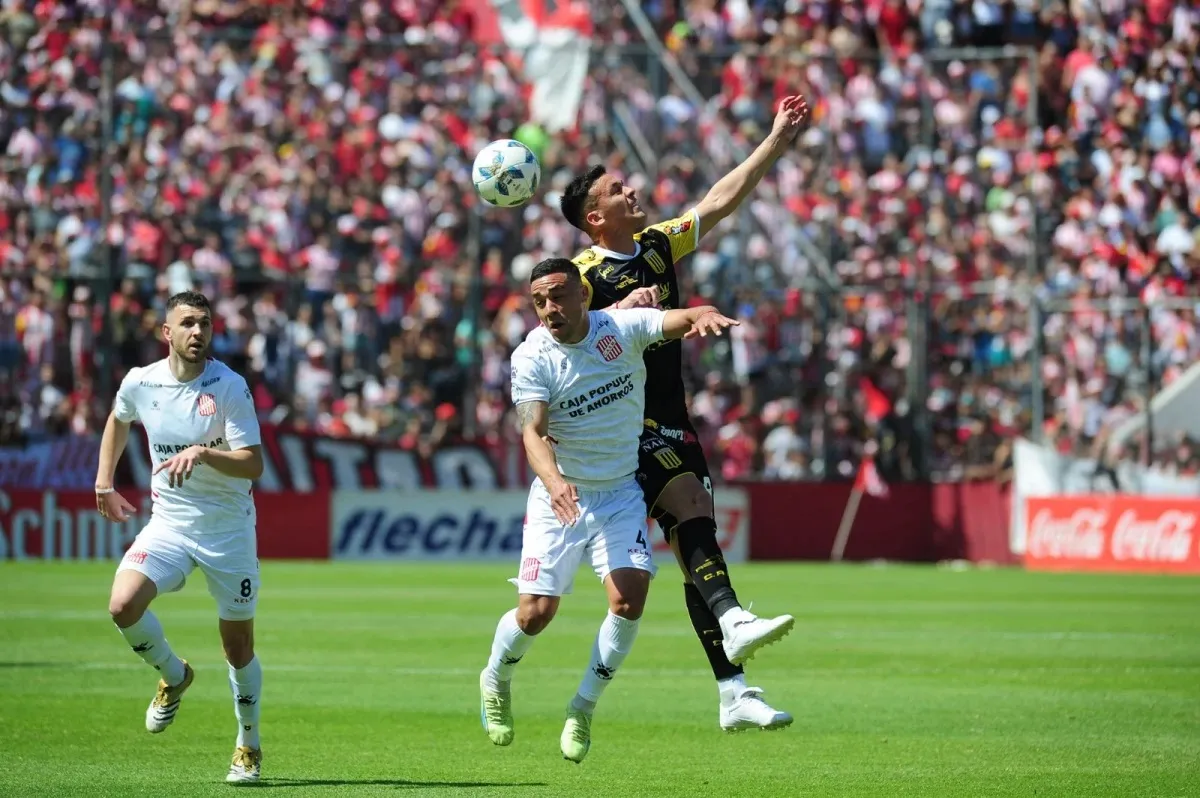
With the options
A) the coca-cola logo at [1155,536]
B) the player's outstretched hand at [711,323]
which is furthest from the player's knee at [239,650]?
the coca-cola logo at [1155,536]

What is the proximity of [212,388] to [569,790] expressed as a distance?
269cm

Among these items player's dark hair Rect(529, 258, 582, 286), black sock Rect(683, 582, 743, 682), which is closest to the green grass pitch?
black sock Rect(683, 582, 743, 682)

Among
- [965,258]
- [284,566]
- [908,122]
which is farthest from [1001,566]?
[284,566]

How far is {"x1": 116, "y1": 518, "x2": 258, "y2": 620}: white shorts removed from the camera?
9.73 meters

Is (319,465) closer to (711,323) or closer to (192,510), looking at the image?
(192,510)

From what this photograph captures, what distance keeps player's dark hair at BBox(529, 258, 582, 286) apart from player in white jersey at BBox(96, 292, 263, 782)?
5.30ft

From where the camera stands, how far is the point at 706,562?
1022 cm

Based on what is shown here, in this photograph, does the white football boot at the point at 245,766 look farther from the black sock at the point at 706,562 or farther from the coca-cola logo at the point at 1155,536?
the coca-cola logo at the point at 1155,536

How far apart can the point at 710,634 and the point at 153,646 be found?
2.87 meters

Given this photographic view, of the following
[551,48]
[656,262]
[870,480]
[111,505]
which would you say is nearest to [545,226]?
[551,48]

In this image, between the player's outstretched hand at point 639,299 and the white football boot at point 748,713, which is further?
the player's outstretched hand at point 639,299

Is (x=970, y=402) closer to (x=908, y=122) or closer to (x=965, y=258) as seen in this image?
(x=965, y=258)

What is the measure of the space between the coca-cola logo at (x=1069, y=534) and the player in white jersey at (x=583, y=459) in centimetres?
2032

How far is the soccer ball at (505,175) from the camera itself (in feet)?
36.0
